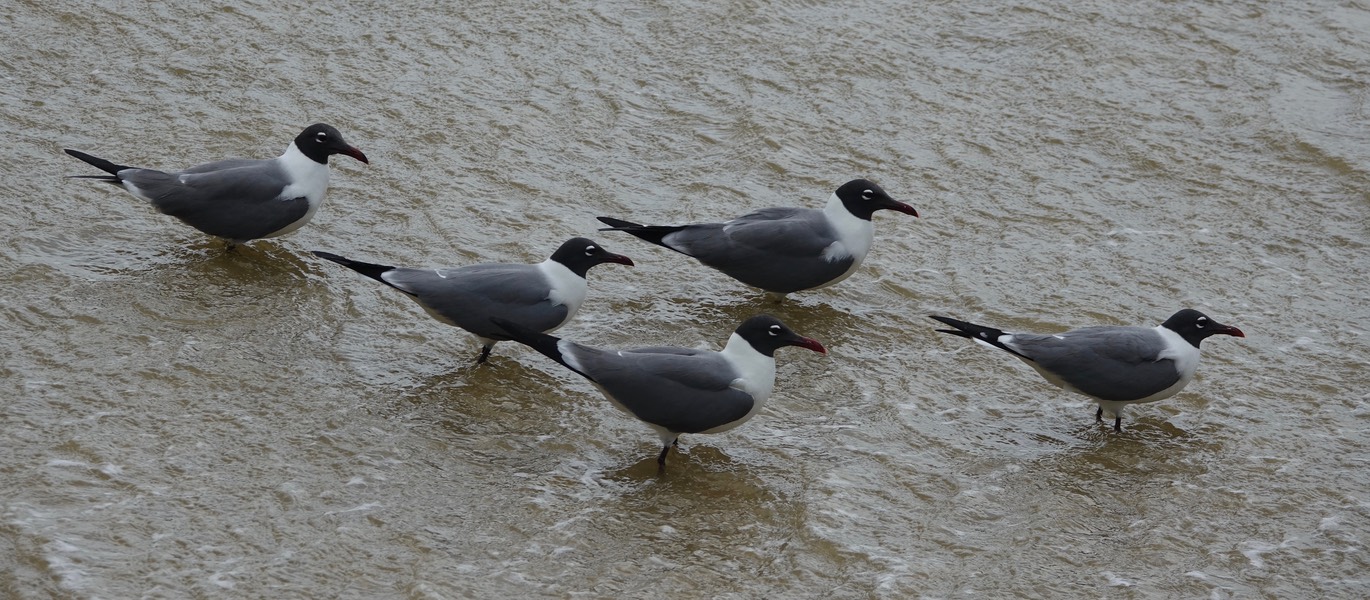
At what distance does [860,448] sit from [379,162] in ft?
12.8

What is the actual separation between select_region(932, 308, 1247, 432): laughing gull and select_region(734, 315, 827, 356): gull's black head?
797 millimetres

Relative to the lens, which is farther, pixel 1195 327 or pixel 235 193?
pixel 235 193

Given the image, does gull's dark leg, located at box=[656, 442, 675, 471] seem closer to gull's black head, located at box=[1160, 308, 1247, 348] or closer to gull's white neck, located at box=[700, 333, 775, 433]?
gull's white neck, located at box=[700, 333, 775, 433]

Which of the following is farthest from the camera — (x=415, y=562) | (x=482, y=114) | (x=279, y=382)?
(x=482, y=114)

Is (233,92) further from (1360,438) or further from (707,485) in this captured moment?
(1360,438)

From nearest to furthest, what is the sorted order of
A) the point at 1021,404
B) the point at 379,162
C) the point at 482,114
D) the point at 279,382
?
1. the point at 279,382
2. the point at 1021,404
3. the point at 379,162
4. the point at 482,114

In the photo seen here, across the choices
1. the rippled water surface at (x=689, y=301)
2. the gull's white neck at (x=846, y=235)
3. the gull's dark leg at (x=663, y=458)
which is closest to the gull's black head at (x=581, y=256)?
the rippled water surface at (x=689, y=301)

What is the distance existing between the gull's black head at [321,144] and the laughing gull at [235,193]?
2.9 inches

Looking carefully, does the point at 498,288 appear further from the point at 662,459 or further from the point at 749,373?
the point at 749,373

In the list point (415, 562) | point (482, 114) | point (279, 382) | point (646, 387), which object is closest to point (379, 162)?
point (482, 114)

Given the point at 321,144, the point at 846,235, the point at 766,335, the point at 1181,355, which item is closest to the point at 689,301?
the point at 846,235

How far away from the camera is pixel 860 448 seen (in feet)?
21.2

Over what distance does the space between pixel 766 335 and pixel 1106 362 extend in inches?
65.5

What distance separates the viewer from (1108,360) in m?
6.68
